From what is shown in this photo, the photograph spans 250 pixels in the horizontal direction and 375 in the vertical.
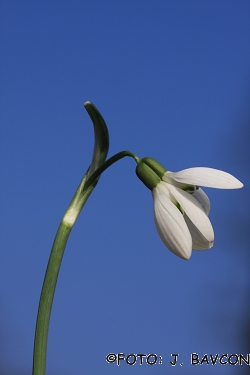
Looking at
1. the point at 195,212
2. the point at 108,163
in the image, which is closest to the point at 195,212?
the point at 195,212

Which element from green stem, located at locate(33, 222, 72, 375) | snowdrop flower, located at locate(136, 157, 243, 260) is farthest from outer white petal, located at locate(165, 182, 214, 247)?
green stem, located at locate(33, 222, 72, 375)

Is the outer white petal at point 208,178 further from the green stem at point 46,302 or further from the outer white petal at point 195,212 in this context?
the green stem at point 46,302

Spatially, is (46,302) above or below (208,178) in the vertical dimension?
below

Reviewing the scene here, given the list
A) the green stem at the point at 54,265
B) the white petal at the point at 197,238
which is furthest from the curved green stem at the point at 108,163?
the white petal at the point at 197,238

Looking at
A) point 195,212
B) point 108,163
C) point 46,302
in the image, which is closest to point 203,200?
point 195,212

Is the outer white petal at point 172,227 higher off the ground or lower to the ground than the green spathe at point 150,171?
lower

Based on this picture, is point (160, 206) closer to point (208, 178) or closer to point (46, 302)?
point (208, 178)

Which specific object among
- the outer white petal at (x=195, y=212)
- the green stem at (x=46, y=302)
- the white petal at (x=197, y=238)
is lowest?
the green stem at (x=46, y=302)
